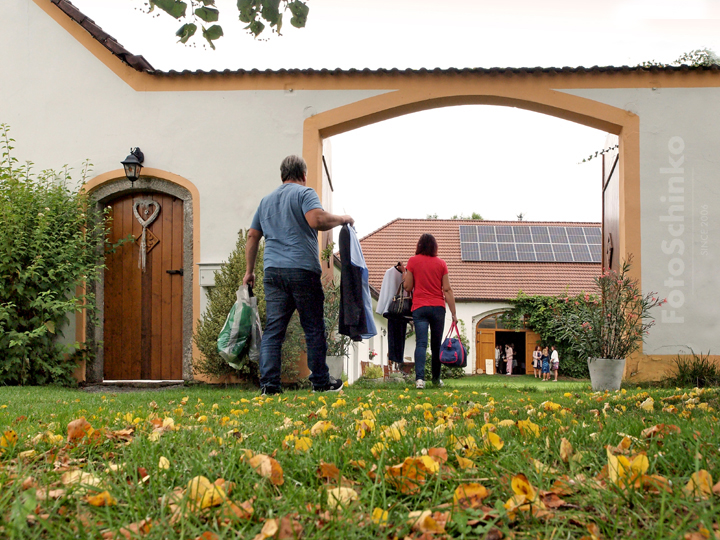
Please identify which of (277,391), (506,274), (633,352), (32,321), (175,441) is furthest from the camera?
(506,274)

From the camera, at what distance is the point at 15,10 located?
8016mm

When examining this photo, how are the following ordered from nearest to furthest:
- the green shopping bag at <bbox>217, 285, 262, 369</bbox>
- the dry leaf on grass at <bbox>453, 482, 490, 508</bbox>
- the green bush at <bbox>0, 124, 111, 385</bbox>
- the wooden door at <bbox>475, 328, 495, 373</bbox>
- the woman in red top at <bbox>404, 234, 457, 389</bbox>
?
1. the dry leaf on grass at <bbox>453, 482, 490, 508</bbox>
2. the green shopping bag at <bbox>217, 285, 262, 369</bbox>
3. the woman in red top at <bbox>404, 234, 457, 389</bbox>
4. the green bush at <bbox>0, 124, 111, 385</bbox>
5. the wooden door at <bbox>475, 328, 495, 373</bbox>

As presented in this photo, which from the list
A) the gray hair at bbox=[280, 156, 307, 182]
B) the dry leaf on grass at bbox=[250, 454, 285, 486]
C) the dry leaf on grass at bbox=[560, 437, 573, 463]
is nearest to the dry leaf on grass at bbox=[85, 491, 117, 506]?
the dry leaf on grass at bbox=[250, 454, 285, 486]

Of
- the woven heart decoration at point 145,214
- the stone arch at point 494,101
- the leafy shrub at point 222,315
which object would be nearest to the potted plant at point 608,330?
the stone arch at point 494,101

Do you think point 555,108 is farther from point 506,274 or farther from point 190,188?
point 506,274

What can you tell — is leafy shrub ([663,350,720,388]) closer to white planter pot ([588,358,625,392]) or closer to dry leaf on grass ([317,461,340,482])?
white planter pot ([588,358,625,392])

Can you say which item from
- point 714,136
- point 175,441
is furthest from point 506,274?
point 175,441

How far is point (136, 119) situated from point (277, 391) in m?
4.88

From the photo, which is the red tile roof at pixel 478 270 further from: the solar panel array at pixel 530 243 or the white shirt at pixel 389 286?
the white shirt at pixel 389 286

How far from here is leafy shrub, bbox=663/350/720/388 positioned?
7086 millimetres

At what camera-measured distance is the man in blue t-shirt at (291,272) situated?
4699 mm

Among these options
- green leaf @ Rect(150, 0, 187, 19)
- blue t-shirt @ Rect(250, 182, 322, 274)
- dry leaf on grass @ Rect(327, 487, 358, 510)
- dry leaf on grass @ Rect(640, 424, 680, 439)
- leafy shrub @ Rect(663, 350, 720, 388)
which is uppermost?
green leaf @ Rect(150, 0, 187, 19)

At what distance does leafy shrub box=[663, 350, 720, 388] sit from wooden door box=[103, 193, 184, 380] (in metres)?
6.24

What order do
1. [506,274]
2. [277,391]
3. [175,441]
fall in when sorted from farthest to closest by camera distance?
[506,274] < [277,391] < [175,441]
